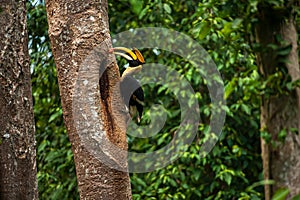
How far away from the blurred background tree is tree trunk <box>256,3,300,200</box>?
1607mm

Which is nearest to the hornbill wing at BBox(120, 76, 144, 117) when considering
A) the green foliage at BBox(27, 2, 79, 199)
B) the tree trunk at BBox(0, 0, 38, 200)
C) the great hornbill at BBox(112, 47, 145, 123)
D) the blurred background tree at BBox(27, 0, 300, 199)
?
the great hornbill at BBox(112, 47, 145, 123)

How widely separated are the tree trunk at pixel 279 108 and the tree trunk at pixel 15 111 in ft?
3.73

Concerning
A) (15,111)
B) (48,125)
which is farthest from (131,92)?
(48,125)

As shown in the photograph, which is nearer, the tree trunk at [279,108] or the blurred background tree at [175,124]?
the tree trunk at [279,108]

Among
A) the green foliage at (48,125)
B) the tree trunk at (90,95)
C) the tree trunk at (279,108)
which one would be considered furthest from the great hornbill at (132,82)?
the green foliage at (48,125)

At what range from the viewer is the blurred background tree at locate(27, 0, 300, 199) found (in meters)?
4.79

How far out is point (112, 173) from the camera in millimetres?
2455

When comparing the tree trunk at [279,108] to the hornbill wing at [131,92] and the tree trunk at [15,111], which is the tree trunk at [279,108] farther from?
the tree trunk at [15,111]

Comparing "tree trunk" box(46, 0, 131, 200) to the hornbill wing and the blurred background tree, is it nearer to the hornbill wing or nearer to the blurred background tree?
the hornbill wing

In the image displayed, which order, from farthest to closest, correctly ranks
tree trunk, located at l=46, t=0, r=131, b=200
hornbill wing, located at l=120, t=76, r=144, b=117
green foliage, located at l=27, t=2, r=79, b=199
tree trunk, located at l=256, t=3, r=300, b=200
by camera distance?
green foliage, located at l=27, t=2, r=79, b=199, hornbill wing, located at l=120, t=76, r=144, b=117, tree trunk, located at l=256, t=3, r=300, b=200, tree trunk, located at l=46, t=0, r=131, b=200

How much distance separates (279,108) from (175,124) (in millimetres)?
2633

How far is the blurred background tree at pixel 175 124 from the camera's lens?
4.79m

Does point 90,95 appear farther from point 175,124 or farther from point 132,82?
point 175,124

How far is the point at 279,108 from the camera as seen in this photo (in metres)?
2.72
